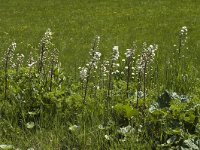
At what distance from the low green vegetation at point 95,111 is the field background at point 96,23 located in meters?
4.48

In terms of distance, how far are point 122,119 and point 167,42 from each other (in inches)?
332

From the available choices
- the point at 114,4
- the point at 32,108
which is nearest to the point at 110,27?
the point at 114,4

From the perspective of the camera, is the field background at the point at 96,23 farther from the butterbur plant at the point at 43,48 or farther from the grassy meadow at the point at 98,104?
the butterbur plant at the point at 43,48

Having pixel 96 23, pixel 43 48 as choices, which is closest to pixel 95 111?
pixel 43 48

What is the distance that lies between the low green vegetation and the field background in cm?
448

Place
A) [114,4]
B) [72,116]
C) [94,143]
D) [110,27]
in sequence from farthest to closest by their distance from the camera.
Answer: [114,4] → [110,27] → [72,116] → [94,143]

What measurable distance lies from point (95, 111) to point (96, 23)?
1351 cm

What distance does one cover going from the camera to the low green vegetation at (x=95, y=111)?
4820mm

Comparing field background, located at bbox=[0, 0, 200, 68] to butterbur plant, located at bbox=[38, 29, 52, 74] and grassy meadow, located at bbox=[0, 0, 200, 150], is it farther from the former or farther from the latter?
butterbur plant, located at bbox=[38, 29, 52, 74]

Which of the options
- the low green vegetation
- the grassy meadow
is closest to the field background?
the grassy meadow

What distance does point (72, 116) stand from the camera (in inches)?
220

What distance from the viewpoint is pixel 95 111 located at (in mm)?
5473

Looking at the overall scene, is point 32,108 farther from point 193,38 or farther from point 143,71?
point 193,38

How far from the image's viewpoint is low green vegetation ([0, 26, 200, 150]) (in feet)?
15.8
